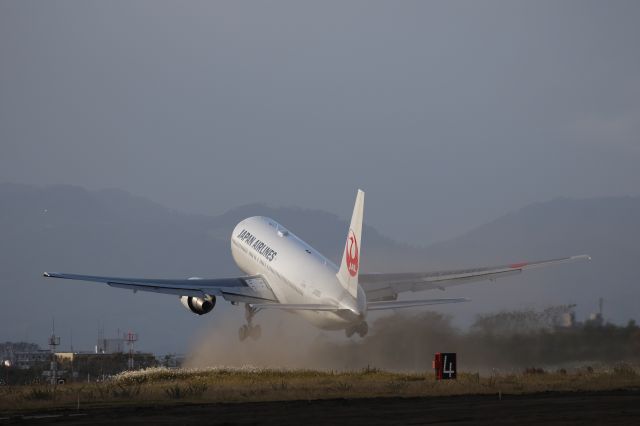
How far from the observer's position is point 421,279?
233 feet

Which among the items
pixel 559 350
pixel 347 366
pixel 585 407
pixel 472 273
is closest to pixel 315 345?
pixel 347 366

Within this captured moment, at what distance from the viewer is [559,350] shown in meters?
58.9

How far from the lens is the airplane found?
5912cm

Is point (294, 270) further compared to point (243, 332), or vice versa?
point (243, 332)

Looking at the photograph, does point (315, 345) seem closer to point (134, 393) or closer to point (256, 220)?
point (256, 220)

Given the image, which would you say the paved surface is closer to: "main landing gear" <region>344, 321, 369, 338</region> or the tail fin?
the tail fin

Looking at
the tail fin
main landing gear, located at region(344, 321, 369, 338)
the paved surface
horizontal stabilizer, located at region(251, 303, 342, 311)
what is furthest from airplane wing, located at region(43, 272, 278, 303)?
the paved surface

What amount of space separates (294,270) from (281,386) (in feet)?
64.1

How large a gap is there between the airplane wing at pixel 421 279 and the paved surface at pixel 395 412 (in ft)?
90.8

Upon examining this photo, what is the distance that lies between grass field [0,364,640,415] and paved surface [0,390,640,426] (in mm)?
3394

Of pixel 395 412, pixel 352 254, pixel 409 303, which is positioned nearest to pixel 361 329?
pixel 352 254

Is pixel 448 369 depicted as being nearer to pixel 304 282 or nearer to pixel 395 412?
pixel 395 412

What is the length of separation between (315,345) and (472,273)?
954 cm

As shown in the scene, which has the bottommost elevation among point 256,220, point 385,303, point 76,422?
point 76,422
